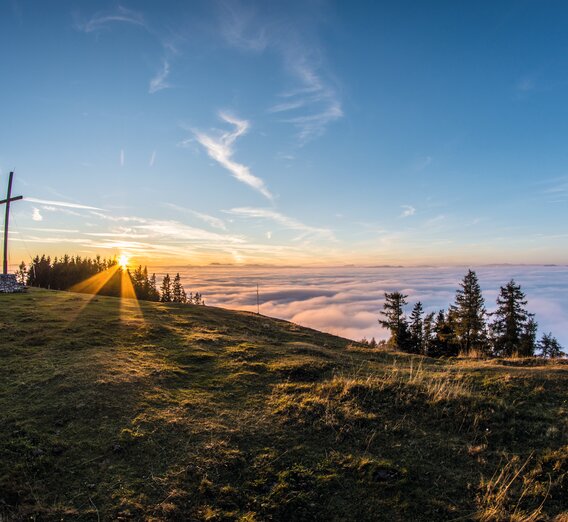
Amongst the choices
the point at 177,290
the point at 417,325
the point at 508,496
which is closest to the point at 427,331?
the point at 417,325

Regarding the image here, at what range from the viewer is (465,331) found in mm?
45656

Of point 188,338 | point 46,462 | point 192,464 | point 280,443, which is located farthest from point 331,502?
point 188,338

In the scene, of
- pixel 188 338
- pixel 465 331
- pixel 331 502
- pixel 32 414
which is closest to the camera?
pixel 331 502

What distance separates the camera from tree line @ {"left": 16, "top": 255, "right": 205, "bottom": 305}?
76438mm

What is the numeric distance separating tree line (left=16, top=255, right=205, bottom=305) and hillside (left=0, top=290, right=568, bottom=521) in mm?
54415

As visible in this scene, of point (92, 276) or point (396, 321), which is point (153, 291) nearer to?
point (92, 276)

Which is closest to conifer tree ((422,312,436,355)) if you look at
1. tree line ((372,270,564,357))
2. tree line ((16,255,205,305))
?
tree line ((372,270,564,357))

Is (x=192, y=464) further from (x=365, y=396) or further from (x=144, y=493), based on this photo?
(x=365, y=396)

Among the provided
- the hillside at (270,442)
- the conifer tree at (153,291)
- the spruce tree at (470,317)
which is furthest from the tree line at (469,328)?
the conifer tree at (153,291)

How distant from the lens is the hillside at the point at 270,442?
5820mm

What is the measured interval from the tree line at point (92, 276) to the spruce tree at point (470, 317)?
48330mm

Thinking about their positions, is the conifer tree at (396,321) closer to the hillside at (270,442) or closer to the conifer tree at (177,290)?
the hillside at (270,442)

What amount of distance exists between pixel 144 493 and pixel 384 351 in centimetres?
1727

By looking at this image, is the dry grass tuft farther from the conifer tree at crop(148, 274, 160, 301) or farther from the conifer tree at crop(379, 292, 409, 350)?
the conifer tree at crop(148, 274, 160, 301)
